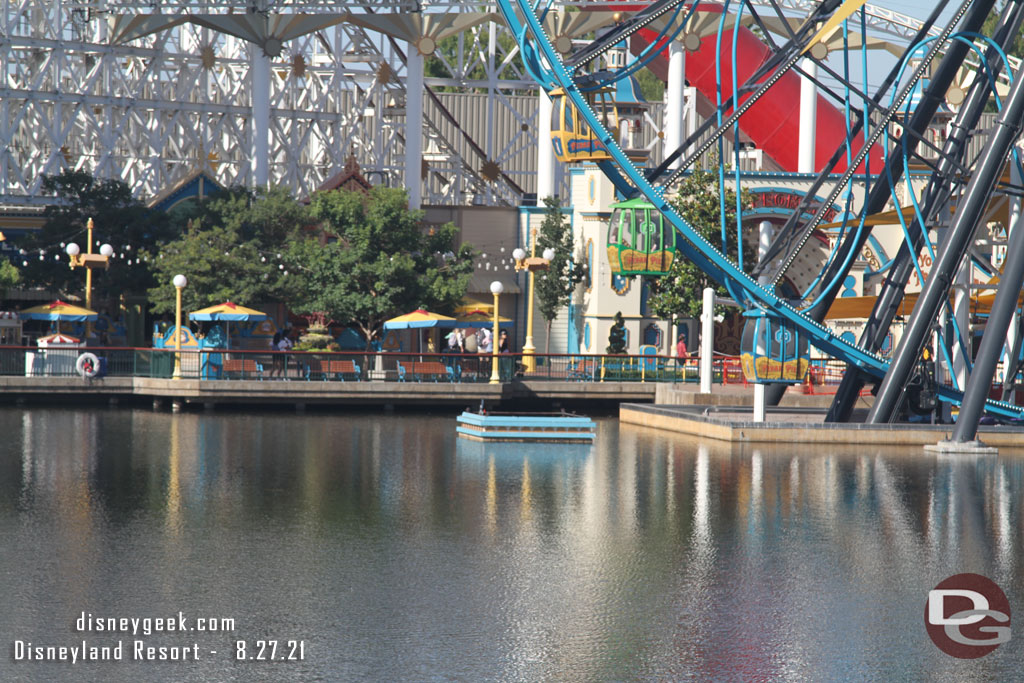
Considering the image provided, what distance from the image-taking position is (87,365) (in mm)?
40812

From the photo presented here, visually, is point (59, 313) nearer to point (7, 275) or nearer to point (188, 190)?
point (7, 275)

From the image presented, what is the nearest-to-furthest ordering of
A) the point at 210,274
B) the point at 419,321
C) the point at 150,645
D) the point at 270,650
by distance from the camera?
the point at 270,650 → the point at 150,645 → the point at 419,321 → the point at 210,274

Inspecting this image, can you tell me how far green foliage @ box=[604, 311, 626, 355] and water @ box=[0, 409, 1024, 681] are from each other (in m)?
15.6

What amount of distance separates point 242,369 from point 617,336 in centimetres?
1343

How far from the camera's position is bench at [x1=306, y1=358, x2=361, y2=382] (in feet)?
136

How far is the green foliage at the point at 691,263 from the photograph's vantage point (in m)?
49.3

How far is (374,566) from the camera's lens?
19812 millimetres

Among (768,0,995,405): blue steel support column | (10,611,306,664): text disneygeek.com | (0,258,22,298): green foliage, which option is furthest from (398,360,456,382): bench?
(10,611,306,664): text disneygeek.com

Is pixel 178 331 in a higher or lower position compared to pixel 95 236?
lower

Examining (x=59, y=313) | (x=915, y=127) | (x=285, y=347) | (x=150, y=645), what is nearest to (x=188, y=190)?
(x=285, y=347)

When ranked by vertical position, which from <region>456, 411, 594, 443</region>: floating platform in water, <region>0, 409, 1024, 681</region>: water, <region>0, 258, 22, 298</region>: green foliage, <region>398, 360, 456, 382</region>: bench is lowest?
<region>0, 409, 1024, 681</region>: water

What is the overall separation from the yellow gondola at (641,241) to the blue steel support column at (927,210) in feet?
18.2

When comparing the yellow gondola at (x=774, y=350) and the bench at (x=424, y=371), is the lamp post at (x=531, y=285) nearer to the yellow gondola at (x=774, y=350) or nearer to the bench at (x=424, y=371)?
the bench at (x=424, y=371)

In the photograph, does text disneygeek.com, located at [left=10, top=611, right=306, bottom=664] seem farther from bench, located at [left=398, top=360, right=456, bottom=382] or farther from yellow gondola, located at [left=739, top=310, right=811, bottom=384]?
bench, located at [left=398, top=360, right=456, bottom=382]
